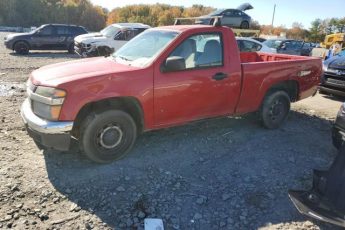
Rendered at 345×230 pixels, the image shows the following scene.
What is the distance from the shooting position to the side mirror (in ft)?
15.0

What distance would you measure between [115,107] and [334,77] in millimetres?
6833

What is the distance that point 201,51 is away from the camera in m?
5.12

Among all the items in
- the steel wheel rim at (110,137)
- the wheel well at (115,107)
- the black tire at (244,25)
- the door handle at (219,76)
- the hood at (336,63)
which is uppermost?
the black tire at (244,25)

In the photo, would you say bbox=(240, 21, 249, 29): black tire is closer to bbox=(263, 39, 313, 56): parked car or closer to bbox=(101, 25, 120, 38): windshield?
bbox=(263, 39, 313, 56): parked car

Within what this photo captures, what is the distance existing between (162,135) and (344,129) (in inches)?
110

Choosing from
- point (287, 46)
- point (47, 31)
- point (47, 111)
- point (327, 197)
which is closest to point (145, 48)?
point (47, 111)

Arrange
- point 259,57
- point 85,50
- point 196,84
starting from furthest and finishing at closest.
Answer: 1. point 85,50
2. point 259,57
3. point 196,84

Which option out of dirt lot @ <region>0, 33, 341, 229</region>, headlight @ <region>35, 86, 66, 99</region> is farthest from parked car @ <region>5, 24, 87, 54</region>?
headlight @ <region>35, 86, 66, 99</region>

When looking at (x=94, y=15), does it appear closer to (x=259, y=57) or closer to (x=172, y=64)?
(x=259, y=57)

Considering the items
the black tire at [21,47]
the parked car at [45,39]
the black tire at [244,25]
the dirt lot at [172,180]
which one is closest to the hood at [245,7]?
the black tire at [244,25]

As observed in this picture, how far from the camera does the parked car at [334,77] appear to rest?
28.6 feet

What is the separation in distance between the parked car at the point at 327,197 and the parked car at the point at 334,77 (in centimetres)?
569

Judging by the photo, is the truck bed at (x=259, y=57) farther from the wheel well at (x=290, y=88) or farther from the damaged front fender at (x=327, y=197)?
the damaged front fender at (x=327, y=197)

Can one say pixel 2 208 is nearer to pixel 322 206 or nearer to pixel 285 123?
pixel 322 206
